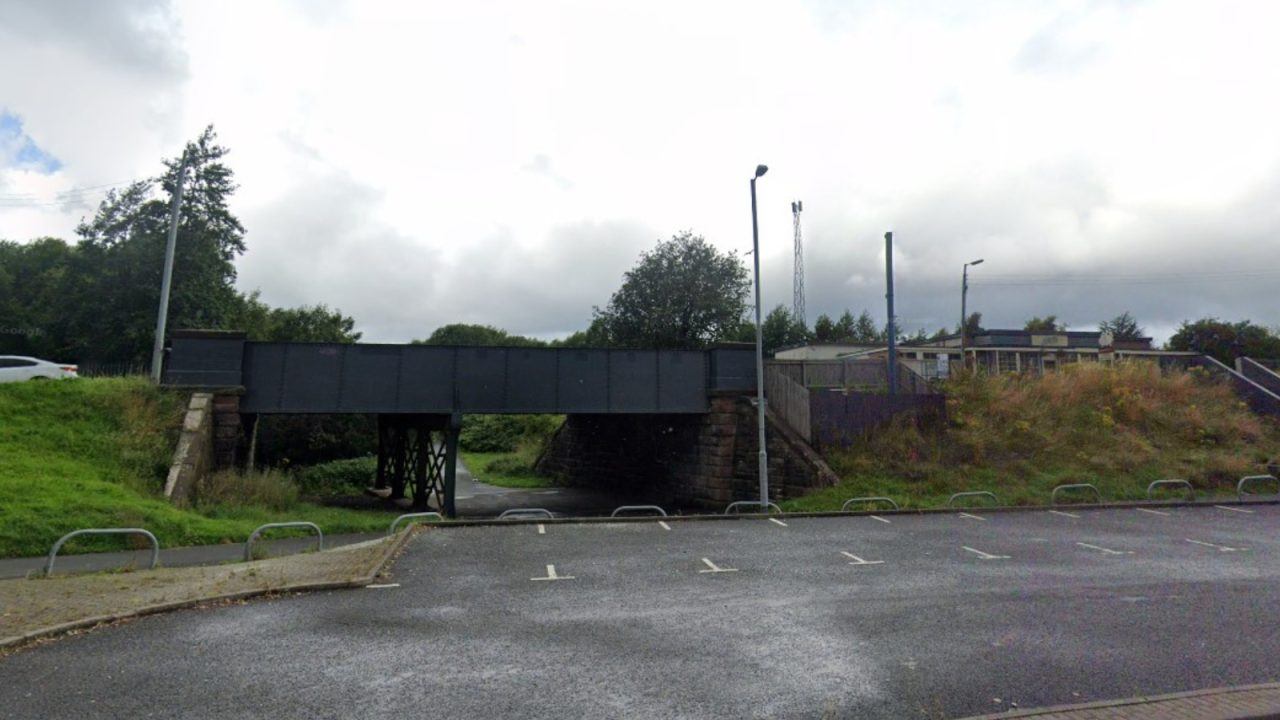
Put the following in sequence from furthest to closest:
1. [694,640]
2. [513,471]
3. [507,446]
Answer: [507,446] < [513,471] < [694,640]

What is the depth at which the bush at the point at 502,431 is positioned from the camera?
57.1m

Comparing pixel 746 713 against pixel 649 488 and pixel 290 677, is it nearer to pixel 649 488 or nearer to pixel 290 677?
pixel 290 677

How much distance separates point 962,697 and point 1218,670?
10.0 feet

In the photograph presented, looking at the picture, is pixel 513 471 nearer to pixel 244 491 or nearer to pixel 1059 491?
pixel 244 491

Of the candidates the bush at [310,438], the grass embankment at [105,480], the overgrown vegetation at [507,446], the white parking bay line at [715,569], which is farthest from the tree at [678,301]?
the white parking bay line at [715,569]

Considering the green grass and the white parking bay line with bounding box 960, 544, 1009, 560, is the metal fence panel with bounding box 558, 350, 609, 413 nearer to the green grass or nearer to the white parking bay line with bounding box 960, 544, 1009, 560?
the green grass

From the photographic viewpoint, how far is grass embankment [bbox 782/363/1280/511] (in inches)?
950

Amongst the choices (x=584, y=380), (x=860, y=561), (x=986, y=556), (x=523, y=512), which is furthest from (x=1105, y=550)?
(x=584, y=380)

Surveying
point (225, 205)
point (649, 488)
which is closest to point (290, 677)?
point (649, 488)

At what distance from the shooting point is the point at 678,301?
52250 millimetres

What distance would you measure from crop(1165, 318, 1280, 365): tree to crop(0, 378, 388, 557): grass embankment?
82694mm

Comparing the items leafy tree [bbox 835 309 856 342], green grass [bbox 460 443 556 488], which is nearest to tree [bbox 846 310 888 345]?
leafy tree [bbox 835 309 856 342]

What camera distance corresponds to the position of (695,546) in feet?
46.4

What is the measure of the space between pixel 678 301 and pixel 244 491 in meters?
35.2
